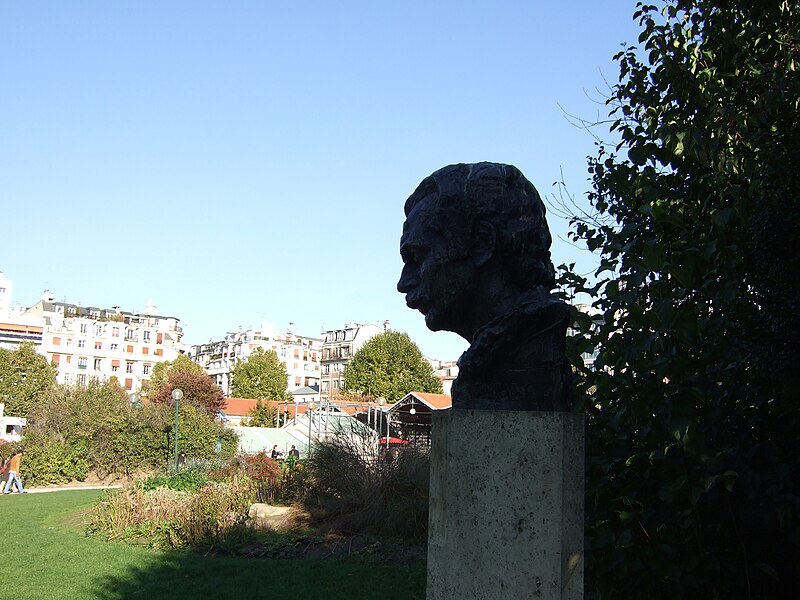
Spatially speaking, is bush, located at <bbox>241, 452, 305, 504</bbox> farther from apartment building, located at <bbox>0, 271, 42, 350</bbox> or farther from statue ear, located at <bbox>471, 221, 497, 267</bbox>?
apartment building, located at <bbox>0, 271, 42, 350</bbox>

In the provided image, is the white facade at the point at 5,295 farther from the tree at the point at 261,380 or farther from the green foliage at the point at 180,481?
the green foliage at the point at 180,481

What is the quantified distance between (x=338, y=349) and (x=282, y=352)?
60.2 feet

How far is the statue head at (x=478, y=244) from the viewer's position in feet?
11.8

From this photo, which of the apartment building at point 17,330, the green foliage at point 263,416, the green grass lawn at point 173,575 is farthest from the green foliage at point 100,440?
the apartment building at point 17,330

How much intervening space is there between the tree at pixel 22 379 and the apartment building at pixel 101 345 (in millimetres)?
26529

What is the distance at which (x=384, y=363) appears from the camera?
190ft

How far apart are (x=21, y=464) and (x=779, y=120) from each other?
2811cm

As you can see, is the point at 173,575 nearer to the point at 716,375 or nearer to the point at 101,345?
the point at 716,375

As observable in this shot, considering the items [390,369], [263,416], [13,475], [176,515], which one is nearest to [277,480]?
[176,515]

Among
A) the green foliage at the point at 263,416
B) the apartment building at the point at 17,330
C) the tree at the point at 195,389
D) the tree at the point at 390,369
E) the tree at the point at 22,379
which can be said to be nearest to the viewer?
the tree at the point at 22,379

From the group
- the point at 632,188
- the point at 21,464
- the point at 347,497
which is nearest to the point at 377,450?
the point at 347,497

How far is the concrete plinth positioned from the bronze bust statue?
11.2 inches

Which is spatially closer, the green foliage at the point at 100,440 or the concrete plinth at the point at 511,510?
the concrete plinth at the point at 511,510

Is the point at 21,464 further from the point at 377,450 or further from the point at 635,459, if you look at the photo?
the point at 635,459
